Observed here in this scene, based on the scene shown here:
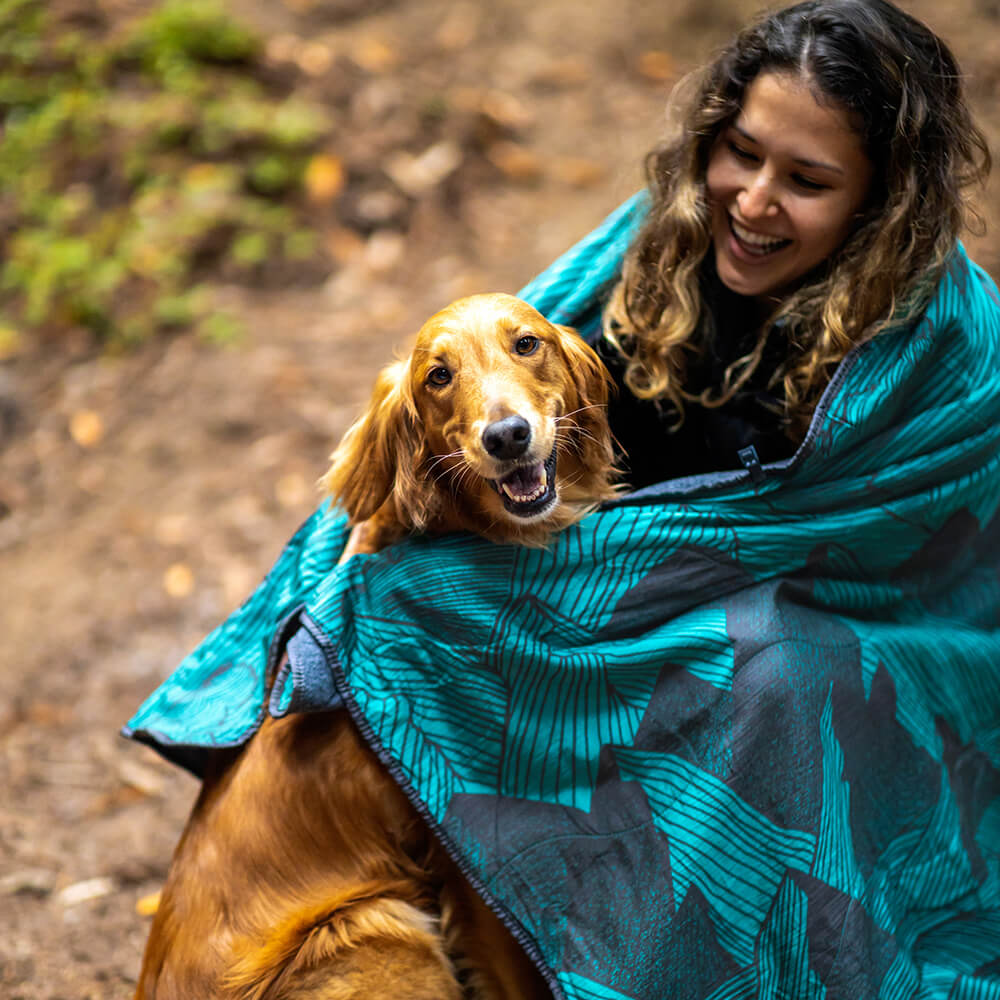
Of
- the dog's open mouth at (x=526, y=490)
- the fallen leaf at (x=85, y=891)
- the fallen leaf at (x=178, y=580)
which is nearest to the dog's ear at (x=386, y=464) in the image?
the dog's open mouth at (x=526, y=490)

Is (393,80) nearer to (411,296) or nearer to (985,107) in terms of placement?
(411,296)

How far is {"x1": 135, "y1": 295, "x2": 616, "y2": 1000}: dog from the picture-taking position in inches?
87.8

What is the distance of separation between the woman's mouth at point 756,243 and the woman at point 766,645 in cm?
1

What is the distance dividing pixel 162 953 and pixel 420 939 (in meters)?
0.62

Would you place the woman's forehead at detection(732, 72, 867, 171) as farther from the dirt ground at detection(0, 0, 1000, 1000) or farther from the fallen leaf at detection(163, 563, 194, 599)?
the fallen leaf at detection(163, 563, 194, 599)

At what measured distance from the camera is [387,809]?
92.9 inches

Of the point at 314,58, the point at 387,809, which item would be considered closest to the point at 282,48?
the point at 314,58

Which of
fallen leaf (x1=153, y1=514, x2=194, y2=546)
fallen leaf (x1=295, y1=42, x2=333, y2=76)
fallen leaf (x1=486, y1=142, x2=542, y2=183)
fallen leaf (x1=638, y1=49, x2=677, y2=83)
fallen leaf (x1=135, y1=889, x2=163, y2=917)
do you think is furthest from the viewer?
fallen leaf (x1=295, y1=42, x2=333, y2=76)

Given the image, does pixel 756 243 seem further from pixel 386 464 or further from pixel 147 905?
pixel 147 905

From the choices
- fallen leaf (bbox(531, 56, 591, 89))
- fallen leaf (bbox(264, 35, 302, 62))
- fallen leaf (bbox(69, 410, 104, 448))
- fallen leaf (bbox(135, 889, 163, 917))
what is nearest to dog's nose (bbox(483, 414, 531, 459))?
fallen leaf (bbox(135, 889, 163, 917))

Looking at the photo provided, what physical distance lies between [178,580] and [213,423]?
109cm

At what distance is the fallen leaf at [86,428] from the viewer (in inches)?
209

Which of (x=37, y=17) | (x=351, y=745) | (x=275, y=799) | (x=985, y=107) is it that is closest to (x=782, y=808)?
(x=351, y=745)

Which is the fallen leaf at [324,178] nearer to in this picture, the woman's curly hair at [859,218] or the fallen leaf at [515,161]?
the fallen leaf at [515,161]
